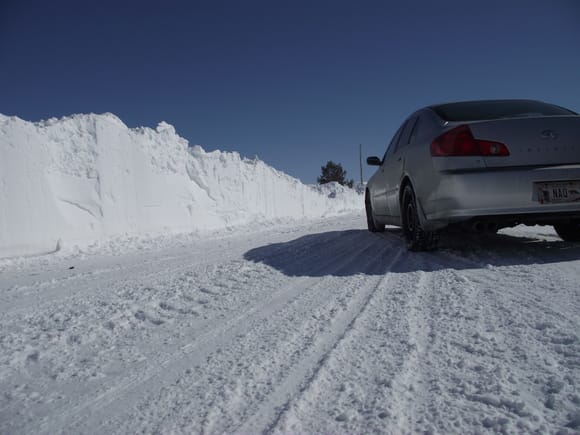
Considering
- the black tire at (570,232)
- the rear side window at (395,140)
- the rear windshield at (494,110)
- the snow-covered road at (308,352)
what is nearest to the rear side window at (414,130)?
the rear windshield at (494,110)

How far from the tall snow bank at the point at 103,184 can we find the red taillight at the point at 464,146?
7.06 m

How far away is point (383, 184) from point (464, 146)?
230cm

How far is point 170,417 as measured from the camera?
1.32 m

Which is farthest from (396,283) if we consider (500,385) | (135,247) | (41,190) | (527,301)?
(41,190)

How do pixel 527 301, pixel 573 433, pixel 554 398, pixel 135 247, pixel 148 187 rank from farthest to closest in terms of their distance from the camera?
pixel 148 187, pixel 135 247, pixel 527 301, pixel 554 398, pixel 573 433

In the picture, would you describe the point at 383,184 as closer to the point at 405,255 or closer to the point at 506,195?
the point at 405,255

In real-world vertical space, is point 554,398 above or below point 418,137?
below

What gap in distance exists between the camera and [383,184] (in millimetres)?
5629

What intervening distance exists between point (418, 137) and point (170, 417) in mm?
3721

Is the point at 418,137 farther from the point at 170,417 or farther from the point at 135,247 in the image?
the point at 135,247

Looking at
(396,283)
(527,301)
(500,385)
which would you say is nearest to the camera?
(500,385)

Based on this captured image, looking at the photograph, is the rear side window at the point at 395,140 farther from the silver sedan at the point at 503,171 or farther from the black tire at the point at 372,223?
the silver sedan at the point at 503,171

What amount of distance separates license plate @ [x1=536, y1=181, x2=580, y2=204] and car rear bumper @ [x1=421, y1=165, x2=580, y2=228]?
0.11 feet

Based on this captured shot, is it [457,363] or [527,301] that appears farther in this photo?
[527,301]
